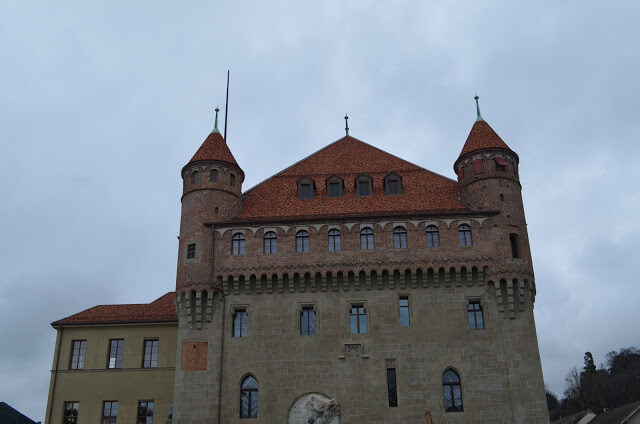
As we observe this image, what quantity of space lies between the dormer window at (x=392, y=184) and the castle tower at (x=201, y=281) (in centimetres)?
914

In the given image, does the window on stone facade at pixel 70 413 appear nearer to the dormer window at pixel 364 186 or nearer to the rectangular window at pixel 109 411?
the rectangular window at pixel 109 411

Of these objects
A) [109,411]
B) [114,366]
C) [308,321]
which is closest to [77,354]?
[114,366]

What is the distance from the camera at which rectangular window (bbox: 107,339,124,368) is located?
125 feet

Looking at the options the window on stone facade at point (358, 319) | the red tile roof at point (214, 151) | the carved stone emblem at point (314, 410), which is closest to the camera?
the carved stone emblem at point (314, 410)

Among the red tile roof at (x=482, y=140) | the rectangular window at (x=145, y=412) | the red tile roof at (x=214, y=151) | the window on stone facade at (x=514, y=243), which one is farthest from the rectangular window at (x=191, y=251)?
the window on stone facade at (x=514, y=243)

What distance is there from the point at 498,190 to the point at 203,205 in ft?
56.8

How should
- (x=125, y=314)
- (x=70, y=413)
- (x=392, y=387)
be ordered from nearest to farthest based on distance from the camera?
1. (x=392, y=387)
2. (x=70, y=413)
3. (x=125, y=314)

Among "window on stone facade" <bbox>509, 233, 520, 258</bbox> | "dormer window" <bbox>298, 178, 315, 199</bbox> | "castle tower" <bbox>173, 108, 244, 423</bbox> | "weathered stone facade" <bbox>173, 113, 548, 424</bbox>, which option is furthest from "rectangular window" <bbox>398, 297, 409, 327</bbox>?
"castle tower" <bbox>173, 108, 244, 423</bbox>

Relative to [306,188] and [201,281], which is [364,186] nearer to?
[306,188]

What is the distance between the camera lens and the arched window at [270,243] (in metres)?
34.2

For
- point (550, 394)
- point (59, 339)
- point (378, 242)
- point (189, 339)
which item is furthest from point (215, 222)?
point (550, 394)

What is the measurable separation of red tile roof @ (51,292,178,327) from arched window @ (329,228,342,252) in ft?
38.7

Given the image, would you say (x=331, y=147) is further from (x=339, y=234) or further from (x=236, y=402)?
(x=236, y=402)

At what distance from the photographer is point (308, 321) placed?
108ft
